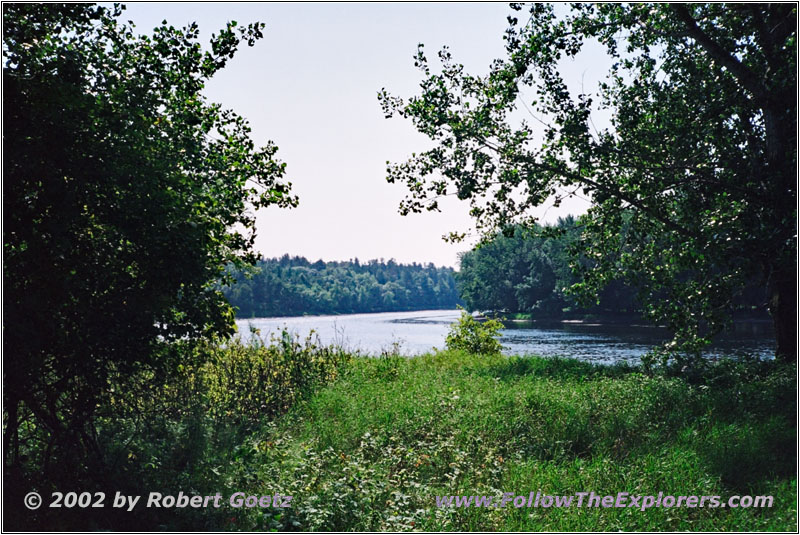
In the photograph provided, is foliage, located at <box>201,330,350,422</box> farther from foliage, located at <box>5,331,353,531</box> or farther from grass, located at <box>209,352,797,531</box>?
grass, located at <box>209,352,797,531</box>

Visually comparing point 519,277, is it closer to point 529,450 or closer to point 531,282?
point 531,282

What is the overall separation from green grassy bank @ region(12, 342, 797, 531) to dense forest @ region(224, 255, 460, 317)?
4723 centimetres

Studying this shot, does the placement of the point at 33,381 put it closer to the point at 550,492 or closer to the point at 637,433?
the point at 550,492

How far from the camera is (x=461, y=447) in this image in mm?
7262

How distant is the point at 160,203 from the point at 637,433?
20.4ft

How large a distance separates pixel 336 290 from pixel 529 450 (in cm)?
9492

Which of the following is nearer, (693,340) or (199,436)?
(199,436)

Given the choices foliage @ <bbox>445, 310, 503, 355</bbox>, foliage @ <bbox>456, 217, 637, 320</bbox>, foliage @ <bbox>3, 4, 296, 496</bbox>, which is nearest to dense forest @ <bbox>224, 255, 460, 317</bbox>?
foliage @ <bbox>456, 217, 637, 320</bbox>

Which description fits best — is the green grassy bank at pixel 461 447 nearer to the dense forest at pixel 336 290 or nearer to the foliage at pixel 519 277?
the foliage at pixel 519 277

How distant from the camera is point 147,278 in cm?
569

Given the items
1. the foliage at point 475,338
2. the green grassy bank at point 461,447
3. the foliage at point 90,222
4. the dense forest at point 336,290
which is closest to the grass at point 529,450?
the green grassy bank at point 461,447

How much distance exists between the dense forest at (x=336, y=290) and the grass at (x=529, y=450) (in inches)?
1898

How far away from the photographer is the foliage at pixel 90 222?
16.9 feet

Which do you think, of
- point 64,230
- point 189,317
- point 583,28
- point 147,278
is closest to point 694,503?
point 189,317
